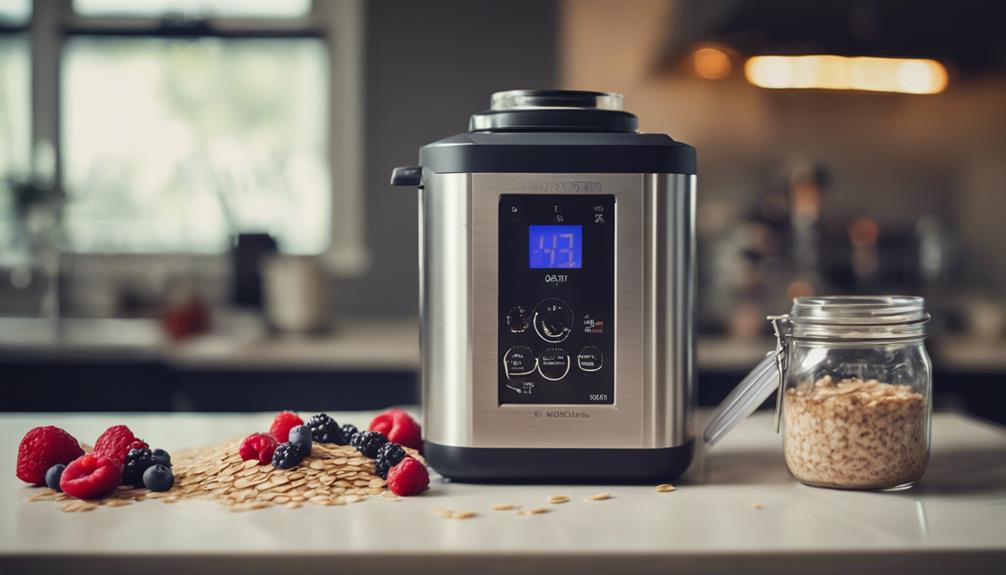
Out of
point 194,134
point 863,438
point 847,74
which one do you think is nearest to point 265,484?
point 863,438

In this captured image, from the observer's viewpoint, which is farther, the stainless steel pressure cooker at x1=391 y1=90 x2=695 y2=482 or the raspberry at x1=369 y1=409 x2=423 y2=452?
the raspberry at x1=369 y1=409 x2=423 y2=452

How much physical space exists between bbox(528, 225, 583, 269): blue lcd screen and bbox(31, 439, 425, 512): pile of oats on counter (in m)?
0.25

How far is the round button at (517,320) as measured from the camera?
95 centimetres

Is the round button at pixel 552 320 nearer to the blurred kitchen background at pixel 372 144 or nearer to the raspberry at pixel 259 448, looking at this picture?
the raspberry at pixel 259 448

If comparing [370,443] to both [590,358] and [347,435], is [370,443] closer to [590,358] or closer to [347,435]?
[347,435]

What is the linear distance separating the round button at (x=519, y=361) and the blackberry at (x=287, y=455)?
0.20 metres

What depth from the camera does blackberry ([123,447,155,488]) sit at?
0.90 metres

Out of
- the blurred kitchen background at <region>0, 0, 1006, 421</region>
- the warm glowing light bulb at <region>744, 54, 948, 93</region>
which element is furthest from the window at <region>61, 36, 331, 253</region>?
the warm glowing light bulb at <region>744, 54, 948, 93</region>

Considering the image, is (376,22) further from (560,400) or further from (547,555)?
(547,555)

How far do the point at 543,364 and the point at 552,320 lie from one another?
0.04 meters

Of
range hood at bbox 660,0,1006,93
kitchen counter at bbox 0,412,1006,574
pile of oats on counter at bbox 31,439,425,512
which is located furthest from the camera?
range hood at bbox 660,0,1006,93

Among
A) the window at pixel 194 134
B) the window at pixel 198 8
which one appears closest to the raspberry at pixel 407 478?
the window at pixel 194 134

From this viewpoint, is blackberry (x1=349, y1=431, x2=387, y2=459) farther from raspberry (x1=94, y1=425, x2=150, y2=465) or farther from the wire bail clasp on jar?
the wire bail clasp on jar

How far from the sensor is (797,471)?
0.94 m
